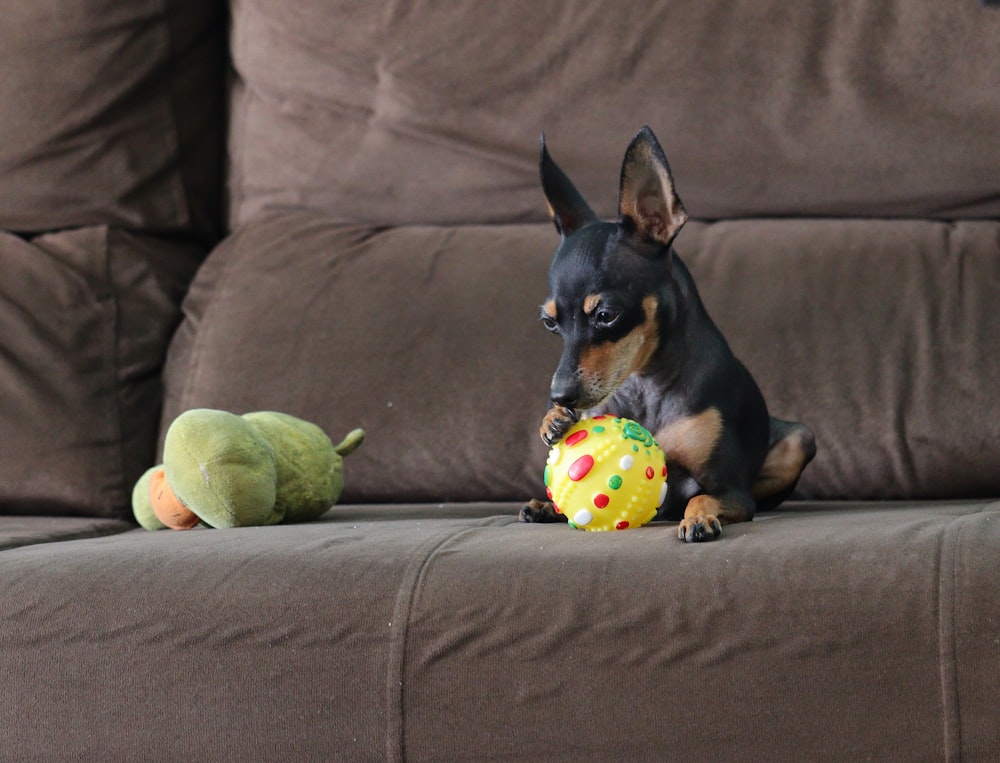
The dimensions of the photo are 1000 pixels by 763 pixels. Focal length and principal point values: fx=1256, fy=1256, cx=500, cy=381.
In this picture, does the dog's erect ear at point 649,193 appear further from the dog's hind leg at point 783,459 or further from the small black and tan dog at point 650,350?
the dog's hind leg at point 783,459

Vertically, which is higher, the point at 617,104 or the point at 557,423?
the point at 617,104

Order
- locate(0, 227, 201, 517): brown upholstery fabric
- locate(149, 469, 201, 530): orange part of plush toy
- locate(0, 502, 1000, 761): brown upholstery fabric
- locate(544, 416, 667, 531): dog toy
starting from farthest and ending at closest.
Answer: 1. locate(0, 227, 201, 517): brown upholstery fabric
2. locate(149, 469, 201, 530): orange part of plush toy
3. locate(544, 416, 667, 531): dog toy
4. locate(0, 502, 1000, 761): brown upholstery fabric

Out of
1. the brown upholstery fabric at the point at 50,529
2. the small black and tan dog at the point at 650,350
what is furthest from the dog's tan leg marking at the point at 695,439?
the brown upholstery fabric at the point at 50,529

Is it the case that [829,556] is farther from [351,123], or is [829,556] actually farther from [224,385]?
[351,123]

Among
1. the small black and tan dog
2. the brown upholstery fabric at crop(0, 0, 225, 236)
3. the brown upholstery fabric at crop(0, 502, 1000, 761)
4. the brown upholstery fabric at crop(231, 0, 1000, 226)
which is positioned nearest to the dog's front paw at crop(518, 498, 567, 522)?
the small black and tan dog

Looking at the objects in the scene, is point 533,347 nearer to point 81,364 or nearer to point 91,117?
point 81,364

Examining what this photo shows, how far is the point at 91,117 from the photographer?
Result: 7.36ft

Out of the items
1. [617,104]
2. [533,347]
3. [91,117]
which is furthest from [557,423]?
[91,117]

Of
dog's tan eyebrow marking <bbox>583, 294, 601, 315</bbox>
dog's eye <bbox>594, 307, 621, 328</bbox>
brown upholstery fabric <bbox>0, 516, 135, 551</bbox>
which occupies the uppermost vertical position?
dog's tan eyebrow marking <bbox>583, 294, 601, 315</bbox>

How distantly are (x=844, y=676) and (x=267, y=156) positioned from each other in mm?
1562

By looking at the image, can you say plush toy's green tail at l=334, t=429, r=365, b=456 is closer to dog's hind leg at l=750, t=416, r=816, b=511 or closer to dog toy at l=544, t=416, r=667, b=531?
dog toy at l=544, t=416, r=667, b=531

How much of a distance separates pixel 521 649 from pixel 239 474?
52 cm

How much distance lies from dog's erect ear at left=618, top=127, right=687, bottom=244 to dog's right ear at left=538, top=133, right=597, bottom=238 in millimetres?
91

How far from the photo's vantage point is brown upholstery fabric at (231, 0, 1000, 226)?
2.00 metres
